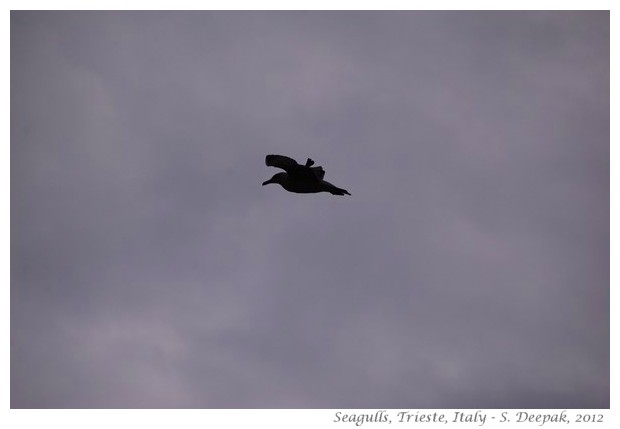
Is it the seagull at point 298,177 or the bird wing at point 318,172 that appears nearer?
the seagull at point 298,177

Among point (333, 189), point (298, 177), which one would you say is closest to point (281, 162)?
point (298, 177)

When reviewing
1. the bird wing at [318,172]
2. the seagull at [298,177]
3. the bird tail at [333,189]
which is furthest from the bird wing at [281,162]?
the bird tail at [333,189]

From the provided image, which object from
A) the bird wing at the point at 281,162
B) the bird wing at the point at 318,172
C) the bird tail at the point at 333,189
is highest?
the bird wing at the point at 318,172

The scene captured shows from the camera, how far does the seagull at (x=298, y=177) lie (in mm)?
42031

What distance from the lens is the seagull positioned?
138 feet

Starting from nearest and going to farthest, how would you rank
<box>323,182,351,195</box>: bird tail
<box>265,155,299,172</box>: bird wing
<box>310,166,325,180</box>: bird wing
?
<box>265,155,299,172</box>: bird wing → <box>323,182,351,195</box>: bird tail → <box>310,166,325,180</box>: bird wing

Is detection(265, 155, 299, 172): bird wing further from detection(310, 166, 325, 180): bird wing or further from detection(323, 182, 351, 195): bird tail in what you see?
detection(323, 182, 351, 195): bird tail

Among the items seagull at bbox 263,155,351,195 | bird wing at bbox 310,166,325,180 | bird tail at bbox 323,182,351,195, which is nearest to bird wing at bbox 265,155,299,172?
seagull at bbox 263,155,351,195

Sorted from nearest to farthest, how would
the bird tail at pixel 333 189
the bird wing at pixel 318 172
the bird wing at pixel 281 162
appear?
the bird wing at pixel 281 162
the bird tail at pixel 333 189
the bird wing at pixel 318 172

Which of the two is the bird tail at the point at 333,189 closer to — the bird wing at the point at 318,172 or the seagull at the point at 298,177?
the seagull at the point at 298,177
